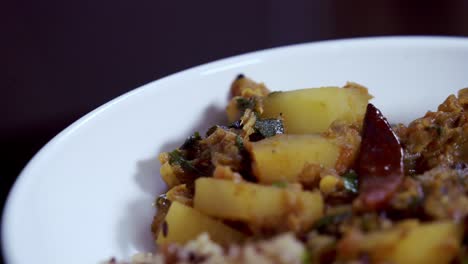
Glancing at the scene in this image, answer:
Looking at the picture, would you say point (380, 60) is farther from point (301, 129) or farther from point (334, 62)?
point (301, 129)

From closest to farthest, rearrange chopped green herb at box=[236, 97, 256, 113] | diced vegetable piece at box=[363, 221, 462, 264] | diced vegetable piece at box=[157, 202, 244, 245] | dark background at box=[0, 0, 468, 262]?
diced vegetable piece at box=[363, 221, 462, 264] → diced vegetable piece at box=[157, 202, 244, 245] → chopped green herb at box=[236, 97, 256, 113] → dark background at box=[0, 0, 468, 262]

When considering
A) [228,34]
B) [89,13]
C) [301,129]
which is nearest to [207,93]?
[301,129]

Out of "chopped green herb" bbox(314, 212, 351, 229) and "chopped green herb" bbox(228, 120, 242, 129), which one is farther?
"chopped green herb" bbox(228, 120, 242, 129)

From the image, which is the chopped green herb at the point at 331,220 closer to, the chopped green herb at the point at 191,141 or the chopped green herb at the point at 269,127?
the chopped green herb at the point at 269,127

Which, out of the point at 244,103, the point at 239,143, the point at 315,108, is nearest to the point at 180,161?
the point at 239,143

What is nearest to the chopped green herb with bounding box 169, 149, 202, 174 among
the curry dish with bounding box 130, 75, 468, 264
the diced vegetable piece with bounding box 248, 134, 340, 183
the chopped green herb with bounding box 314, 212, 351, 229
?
the curry dish with bounding box 130, 75, 468, 264

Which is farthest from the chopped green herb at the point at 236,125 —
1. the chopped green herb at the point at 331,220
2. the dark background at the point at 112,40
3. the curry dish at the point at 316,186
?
the dark background at the point at 112,40

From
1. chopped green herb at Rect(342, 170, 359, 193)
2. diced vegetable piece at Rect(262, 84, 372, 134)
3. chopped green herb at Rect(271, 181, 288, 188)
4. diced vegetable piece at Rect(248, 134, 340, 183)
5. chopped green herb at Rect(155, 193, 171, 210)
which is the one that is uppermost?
diced vegetable piece at Rect(262, 84, 372, 134)

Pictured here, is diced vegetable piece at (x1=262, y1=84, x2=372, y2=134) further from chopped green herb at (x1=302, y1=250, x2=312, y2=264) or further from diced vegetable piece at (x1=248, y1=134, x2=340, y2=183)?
chopped green herb at (x1=302, y1=250, x2=312, y2=264)
